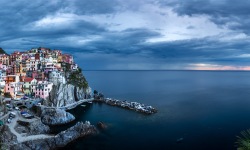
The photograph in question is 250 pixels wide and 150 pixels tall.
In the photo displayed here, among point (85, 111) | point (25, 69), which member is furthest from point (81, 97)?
point (25, 69)

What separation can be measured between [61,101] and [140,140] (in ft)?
141

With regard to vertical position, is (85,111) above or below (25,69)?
below

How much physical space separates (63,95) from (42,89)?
8568 mm

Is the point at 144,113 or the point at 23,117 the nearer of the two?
the point at 23,117

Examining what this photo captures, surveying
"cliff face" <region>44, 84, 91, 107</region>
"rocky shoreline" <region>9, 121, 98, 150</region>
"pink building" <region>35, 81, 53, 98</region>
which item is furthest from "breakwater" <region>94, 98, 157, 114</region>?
"pink building" <region>35, 81, 53, 98</region>

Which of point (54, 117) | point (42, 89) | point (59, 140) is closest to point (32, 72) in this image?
point (42, 89)

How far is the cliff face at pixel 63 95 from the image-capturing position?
88750 millimetres

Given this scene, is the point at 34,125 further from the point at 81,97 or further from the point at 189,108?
the point at 189,108

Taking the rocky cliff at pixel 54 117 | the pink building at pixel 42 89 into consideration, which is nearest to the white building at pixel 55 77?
the pink building at pixel 42 89

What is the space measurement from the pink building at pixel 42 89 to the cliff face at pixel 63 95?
1.58 meters

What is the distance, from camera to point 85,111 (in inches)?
3693

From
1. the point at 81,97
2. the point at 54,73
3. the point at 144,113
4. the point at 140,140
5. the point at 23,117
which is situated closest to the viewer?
the point at 140,140

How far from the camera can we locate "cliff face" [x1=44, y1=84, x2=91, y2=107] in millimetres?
88750

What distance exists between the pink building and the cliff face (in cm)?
158
